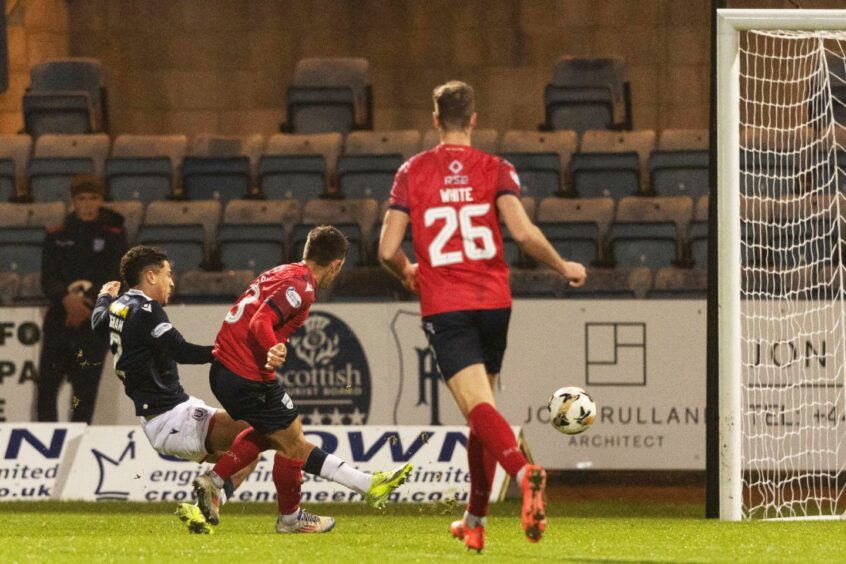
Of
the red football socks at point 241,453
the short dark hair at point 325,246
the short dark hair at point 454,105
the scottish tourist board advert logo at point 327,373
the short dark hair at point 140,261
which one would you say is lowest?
the scottish tourist board advert logo at point 327,373

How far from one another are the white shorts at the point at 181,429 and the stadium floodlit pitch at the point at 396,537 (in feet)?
1.40

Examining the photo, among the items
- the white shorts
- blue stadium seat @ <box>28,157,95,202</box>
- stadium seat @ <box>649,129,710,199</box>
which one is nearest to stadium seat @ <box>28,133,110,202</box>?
blue stadium seat @ <box>28,157,95,202</box>

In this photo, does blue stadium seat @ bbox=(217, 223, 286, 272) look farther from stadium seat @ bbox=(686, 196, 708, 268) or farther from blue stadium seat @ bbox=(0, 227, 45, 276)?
stadium seat @ bbox=(686, 196, 708, 268)

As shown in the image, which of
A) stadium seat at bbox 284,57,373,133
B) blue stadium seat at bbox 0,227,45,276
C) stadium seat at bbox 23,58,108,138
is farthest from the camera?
stadium seat at bbox 23,58,108,138

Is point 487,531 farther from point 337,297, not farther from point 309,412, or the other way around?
point 337,297

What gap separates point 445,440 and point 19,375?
3330mm

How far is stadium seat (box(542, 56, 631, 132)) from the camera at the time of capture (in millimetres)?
15391

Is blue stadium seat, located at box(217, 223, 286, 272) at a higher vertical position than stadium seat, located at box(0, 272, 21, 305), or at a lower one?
higher

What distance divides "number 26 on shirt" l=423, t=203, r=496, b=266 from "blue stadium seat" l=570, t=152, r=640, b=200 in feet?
27.1

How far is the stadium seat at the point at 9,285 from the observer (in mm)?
13188

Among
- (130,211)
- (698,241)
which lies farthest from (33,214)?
(698,241)

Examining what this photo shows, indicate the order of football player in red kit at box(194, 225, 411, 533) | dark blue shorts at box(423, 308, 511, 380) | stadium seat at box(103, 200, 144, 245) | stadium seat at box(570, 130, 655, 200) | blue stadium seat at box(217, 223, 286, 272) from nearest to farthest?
dark blue shorts at box(423, 308, 511, 380) < football player in red kit at box(194, 225, 411, 533) < blue stadium seat at box(217, 223, 286, 272) < stadium seat at box(103, 200, 144, 245) < stadium seat at box(570, 130, 655, 200)

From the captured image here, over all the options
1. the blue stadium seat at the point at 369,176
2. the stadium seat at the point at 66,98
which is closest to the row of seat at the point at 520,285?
the blue stadium seat at the point at 369,176

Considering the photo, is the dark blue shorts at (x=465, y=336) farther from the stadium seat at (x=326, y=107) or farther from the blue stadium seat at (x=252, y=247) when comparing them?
the stadium seat at (x=326, y=107)
